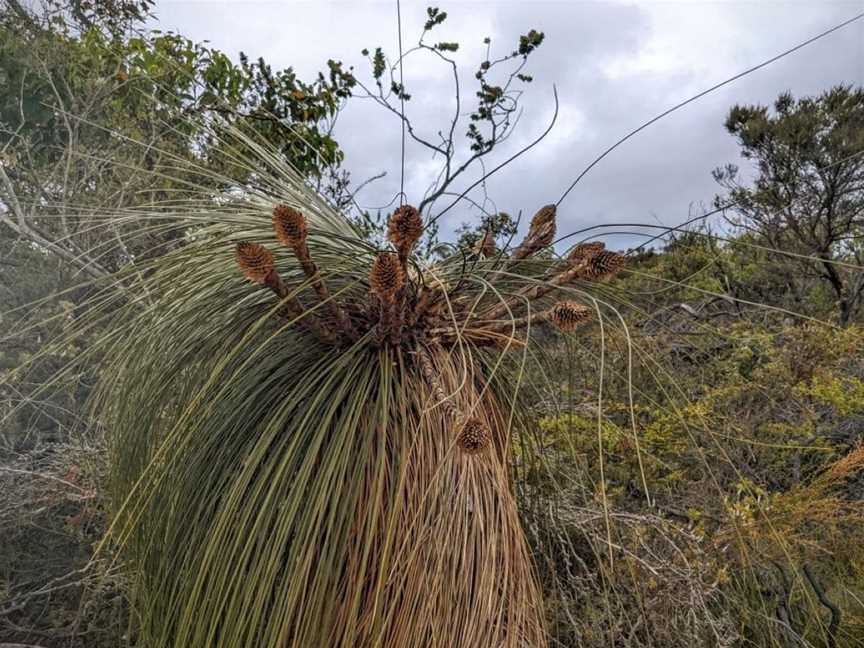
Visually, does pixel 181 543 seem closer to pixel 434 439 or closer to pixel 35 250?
pixel 434 439

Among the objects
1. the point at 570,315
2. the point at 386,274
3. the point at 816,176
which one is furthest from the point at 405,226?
the point at 816,176

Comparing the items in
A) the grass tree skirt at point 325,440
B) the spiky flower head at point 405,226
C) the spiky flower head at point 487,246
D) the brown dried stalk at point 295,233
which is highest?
the spiky flower head at point 487,246

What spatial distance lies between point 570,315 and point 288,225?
0.25 meters

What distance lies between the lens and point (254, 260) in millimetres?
462

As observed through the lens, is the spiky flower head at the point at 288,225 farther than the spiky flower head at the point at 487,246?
No

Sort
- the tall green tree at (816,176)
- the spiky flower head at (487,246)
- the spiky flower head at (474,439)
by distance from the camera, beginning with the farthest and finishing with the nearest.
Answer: the tall green tree at (816,176), the spiky flower head at (487,246), the spiky flower head at (474,439)

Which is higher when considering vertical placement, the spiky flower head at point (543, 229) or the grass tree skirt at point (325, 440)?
the spiky flower head at point (543, 229)

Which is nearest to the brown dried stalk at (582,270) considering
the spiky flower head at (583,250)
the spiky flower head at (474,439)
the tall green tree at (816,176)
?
the spiky flower head at (583,250)

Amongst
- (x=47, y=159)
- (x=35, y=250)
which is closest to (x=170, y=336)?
(x=35, y=250)

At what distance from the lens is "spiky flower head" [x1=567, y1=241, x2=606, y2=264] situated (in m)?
0.55

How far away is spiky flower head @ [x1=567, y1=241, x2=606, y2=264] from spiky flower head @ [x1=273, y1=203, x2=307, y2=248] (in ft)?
0.84

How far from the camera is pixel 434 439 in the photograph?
53 cm

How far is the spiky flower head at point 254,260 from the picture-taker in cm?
46

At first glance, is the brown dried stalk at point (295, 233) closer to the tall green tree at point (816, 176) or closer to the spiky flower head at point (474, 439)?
the spiky flower head at point (474, 439)
